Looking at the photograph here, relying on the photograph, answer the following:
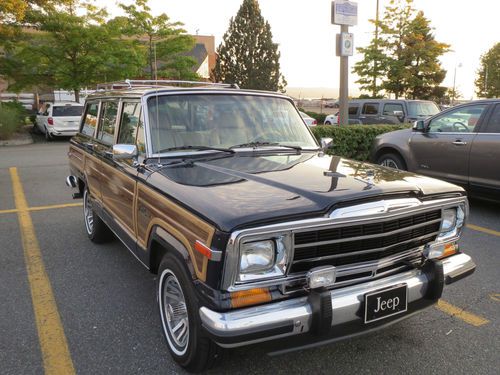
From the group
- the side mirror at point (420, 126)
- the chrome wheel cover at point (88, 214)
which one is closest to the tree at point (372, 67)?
the side mirror at point (420, 126)

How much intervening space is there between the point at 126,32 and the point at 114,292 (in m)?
22.1

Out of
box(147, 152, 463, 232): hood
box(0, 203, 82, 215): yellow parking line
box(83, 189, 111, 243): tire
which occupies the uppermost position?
box(147, 152, 463, 232): hood

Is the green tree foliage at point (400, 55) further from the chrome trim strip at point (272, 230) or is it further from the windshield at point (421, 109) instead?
the chrome trim strip at point (272, 230)

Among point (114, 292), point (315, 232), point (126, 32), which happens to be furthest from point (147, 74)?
point (315, 232)

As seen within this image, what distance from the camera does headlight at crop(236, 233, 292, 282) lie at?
2.30m

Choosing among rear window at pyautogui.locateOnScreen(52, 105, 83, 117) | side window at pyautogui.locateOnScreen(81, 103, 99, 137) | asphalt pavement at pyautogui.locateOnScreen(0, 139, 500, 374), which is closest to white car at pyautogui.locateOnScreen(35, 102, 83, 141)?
Result: rear window at pyautogui.locateOnScreen(52, 105, 83, 117)

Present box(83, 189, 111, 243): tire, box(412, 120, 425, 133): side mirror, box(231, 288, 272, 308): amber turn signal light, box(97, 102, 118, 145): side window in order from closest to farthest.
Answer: box(231, 288, 272, 308): amber turn signal light
box(97, 102, 118, 145): side window
box(83, 189, 111, 243): tire
box(412, 120, 425, 133): side mirror

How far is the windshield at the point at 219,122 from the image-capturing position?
3551mm

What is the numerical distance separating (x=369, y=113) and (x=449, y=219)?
1336cm

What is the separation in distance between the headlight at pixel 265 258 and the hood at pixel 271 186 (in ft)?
0.42

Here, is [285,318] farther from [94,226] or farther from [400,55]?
[400,55]

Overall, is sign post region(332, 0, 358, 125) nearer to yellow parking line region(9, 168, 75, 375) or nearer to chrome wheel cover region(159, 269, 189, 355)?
yellow parking line region(9, 168, 75, 375)

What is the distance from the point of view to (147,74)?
26.3 meters

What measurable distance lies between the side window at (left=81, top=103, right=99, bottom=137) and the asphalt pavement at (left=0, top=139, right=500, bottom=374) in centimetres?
135
